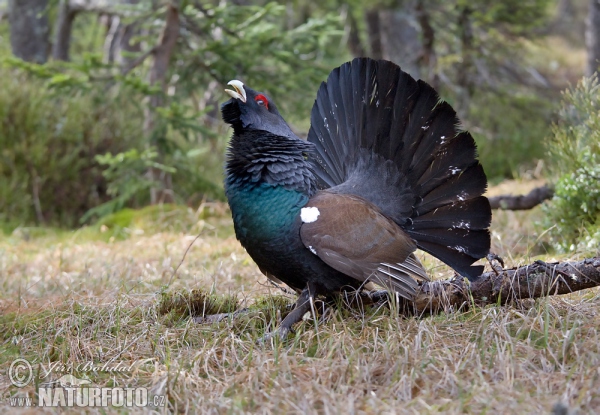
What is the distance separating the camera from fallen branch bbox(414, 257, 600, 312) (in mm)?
3191

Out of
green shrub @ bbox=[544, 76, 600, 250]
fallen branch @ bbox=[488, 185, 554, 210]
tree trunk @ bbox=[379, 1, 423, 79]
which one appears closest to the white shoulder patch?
green shrub @ bbox=[544, 76, 600, 250]

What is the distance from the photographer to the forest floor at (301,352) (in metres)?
2.49

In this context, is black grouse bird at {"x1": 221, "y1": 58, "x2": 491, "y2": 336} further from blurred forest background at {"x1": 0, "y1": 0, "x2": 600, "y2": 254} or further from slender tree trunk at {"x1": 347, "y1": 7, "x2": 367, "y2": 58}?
slender tree trunk at {"x1": 347, "y1": 7, "x2": 367, "y2": 58}

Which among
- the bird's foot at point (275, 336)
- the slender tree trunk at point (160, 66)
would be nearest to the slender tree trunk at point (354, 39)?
the slender tree trunk at point (160, 66)

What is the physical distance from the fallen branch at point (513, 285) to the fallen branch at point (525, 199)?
2.04 meters

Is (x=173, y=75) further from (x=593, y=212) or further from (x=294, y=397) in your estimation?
(x=294, y=397)

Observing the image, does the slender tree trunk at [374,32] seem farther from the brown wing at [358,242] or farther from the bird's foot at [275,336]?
the bird's foot at [275,336]

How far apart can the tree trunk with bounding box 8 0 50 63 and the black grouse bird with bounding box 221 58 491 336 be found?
692 cm

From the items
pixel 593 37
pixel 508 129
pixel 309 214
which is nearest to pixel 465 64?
pixel 508 129

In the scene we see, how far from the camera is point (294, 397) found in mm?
2518

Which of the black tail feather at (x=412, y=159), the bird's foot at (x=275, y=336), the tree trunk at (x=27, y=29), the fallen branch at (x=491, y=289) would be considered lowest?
the bird's foot at (x=275, y=336)

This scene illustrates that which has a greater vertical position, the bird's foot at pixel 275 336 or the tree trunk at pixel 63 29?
the tree trunk at pixel 63 29

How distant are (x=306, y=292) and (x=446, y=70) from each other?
27.0ft

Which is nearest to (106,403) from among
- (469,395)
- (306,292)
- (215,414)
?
(215,414)
